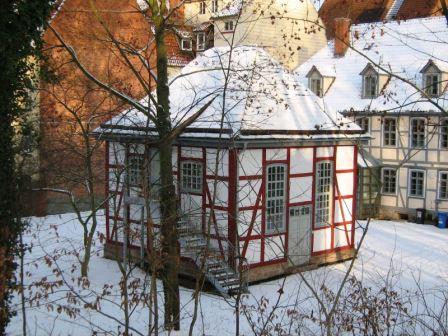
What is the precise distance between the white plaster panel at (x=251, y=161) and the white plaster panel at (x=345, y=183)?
3.68 metres

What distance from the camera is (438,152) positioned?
80.2ft

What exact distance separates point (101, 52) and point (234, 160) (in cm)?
1382

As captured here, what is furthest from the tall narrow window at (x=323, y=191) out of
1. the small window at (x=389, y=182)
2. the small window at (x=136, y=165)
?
the small window at (x=389, y=182)

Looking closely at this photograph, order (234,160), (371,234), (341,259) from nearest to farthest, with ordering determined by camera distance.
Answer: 1. (234,160)
2. (341,259)
3. (371,234)

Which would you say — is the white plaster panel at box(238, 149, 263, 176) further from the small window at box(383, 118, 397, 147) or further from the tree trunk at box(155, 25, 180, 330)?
the small window at box(383, 118, 397, 147)

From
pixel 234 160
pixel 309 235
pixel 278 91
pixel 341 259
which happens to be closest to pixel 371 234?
pixel 341 259

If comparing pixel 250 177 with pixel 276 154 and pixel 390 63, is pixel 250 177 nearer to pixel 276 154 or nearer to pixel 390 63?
pixel 276 154

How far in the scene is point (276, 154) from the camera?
15.3 metres

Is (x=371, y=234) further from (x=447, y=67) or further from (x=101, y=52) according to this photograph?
(x=101, y=52)

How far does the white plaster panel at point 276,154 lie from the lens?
1512 cm

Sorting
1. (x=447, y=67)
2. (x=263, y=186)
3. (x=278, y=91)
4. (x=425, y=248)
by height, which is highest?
(x=447, y=67)

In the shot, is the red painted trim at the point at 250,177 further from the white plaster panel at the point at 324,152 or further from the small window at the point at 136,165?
the white plaster panel at the point at 324,152

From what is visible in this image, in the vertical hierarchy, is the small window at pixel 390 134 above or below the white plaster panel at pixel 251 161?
above

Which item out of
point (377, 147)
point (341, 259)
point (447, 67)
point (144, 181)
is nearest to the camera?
point (144, 181)
